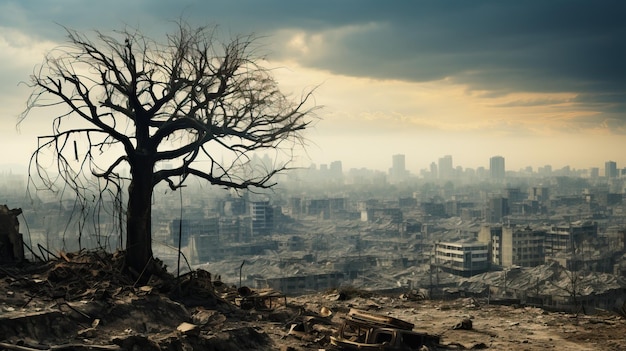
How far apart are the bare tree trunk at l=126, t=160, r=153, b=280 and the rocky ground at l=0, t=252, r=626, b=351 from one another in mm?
407

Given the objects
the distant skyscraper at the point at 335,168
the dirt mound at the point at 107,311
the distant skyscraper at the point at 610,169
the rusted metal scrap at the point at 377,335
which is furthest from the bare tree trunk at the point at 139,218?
the distant skyscraper at the point at 610,169

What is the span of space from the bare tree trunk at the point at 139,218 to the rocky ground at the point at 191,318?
1.34 ft

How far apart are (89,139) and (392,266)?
187 ft

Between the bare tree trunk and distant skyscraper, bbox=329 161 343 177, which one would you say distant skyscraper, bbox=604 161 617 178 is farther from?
the bare tree trunk

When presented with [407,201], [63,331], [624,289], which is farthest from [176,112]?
[407,201]

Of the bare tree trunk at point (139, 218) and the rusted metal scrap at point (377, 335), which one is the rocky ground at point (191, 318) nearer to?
the rusted metal scrap at point (377, 335)

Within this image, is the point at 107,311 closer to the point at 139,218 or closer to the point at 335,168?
the point at 139,218

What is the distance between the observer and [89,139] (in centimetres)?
1102

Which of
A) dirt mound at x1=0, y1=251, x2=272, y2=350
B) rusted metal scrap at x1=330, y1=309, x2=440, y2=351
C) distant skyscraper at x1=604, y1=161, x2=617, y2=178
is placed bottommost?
rusted metal scrap at x1=330, y1=309, x2=440, y2=351

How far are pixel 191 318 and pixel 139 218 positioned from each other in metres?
2.73

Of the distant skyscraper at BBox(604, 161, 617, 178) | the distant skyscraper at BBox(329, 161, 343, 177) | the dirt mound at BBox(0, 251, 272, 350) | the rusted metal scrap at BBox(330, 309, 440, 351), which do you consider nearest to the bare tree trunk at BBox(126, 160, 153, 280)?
the dirt mound at BBox(0, 251, 272, 350)

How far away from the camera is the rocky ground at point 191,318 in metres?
7.20

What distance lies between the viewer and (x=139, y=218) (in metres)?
11.0

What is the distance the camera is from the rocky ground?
7.20 metres
